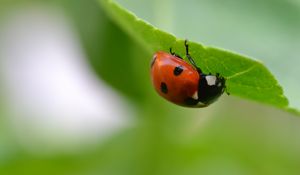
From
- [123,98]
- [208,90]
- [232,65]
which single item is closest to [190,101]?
[208,90]

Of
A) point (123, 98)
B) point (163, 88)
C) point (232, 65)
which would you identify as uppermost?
point (123, 98)

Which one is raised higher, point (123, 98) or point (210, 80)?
point (123, 98)

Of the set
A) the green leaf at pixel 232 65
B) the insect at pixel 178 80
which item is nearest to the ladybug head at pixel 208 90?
the insect at pixel 178 80

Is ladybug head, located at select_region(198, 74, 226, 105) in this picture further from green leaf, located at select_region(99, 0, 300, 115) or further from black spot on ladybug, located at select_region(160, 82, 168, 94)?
Answer: green leaf, located at select_region(99, 0, 300, 115)

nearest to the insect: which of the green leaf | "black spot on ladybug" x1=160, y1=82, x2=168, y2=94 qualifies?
"black spot on ladybug" x1=160, y1=82, x2=168, y2=94

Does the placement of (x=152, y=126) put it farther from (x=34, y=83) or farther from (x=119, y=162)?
(x=34, y=83)

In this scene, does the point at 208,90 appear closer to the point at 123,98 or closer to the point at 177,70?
the point at 177,70

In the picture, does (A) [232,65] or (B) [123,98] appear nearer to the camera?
(A) [232,65]

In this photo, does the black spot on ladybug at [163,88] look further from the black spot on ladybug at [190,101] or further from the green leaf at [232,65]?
the green leaf at [232,65]
